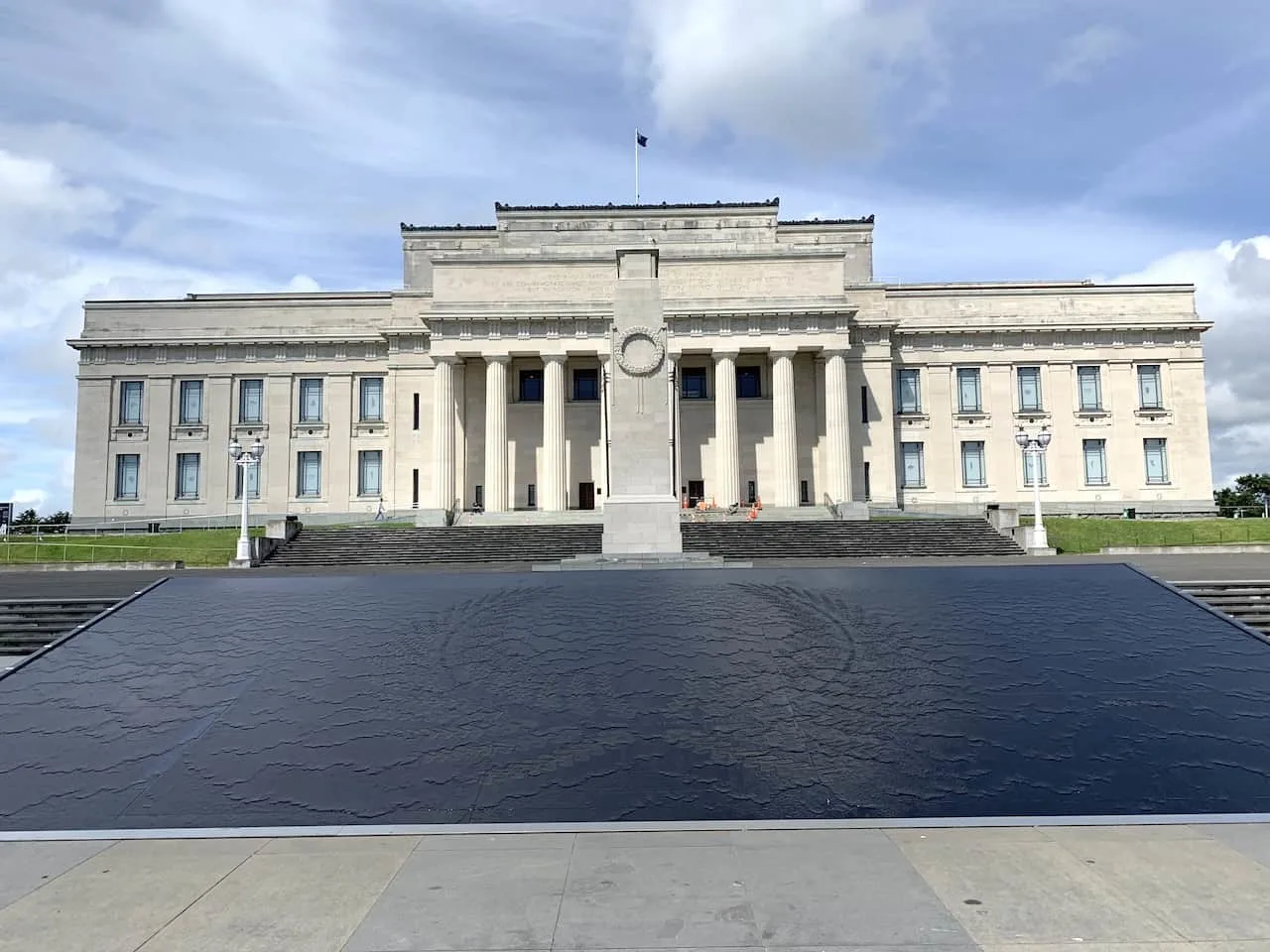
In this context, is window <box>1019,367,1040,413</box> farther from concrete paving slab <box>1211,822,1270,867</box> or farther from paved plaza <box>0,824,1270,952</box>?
paved plaza <box>0,824,1270,952</box>

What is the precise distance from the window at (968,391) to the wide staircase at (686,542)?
20.5 meters

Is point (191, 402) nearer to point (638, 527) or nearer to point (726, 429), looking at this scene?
point (726, 429)

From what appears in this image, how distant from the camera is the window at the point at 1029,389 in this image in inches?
2250

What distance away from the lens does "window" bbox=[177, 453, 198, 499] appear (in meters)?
56.8

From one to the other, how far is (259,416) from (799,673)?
5487cm

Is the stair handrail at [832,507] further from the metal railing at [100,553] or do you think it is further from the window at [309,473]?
the window at [309,473]

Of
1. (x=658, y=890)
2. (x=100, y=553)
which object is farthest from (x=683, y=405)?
(x=658, y=890)

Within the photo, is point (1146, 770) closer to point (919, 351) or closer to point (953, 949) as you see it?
point (953, 949)

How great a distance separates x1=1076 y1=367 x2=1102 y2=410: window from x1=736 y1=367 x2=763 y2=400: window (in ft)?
73.0

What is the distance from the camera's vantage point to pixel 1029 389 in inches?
2255

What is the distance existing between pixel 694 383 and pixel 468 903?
51517 mm

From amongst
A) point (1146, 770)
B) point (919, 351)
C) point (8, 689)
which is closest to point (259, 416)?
point (919, 351)

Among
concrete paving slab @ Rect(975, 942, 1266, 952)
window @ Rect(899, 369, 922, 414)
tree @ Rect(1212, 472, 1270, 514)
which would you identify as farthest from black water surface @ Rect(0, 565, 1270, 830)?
tree @ Rect(1212, 472, 1270, 514)

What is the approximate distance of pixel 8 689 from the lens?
36.7 feet
